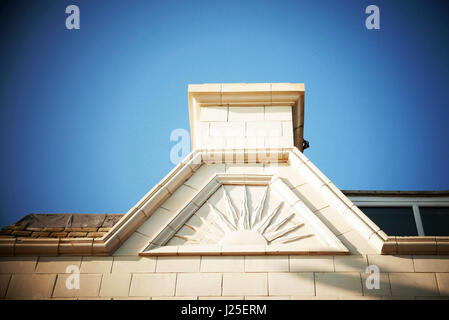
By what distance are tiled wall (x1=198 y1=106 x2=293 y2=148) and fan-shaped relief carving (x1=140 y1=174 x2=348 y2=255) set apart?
1.11 meters

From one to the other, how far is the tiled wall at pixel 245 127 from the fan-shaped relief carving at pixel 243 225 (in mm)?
1558

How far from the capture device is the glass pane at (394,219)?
307 inches

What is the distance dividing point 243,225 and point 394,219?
3.23m

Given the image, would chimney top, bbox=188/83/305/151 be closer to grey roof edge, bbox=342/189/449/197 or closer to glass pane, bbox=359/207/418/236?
grey roof edge, bbox=342/189/449/197

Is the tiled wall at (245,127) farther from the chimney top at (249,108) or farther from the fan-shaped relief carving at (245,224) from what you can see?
the fan-shaped relief carving at (245,224)

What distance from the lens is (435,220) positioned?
316 inches

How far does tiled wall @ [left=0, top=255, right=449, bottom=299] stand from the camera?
18.9ft

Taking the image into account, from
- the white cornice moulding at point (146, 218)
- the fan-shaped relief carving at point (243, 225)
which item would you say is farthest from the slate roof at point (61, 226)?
the fan-shaped relief carving at point (243, 225)

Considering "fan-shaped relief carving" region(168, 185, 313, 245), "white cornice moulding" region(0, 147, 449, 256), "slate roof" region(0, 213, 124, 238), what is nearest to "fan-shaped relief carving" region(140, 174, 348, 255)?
"fan-shaped relief carving" region(168, 185, 313, 245)

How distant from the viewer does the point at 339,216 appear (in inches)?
272

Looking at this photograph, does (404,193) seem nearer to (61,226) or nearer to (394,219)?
(394,219)
